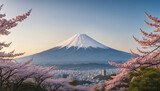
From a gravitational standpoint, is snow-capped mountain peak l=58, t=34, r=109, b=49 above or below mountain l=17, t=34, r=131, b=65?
above

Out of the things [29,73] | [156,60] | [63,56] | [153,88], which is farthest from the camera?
[63,56]

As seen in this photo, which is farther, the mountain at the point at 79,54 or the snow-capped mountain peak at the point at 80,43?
the snow-capped mountain peak at the point at 80,43

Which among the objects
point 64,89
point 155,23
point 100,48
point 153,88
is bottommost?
point 64,89

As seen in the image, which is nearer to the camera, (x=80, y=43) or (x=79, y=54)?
(x=79, y=54)

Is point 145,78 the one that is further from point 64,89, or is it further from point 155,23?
point 64,89

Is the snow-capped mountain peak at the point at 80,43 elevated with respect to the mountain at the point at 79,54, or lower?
elevated

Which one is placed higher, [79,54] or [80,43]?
[80,43]

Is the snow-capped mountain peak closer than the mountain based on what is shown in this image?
No

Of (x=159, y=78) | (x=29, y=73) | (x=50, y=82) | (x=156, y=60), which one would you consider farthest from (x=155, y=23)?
(x=50, y=82)
